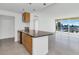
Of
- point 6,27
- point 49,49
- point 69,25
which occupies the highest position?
point 69,25

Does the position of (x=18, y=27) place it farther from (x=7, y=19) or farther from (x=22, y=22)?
(x=7, y=19)

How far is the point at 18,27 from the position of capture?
6836mm

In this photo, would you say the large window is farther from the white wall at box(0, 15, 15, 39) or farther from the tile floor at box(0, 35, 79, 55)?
the white wall at box(0, 15, 15, 39)

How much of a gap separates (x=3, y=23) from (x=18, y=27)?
232cm

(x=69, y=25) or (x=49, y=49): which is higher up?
(x=69, y=25)

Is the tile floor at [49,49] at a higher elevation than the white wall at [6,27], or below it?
below

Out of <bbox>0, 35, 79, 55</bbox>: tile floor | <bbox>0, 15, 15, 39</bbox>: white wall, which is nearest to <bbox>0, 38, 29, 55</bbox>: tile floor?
<bbox>0, 35, 79, 55</bbox>: tile floor

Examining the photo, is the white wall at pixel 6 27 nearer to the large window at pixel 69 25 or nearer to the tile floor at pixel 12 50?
the tile floor at pixel 12 50

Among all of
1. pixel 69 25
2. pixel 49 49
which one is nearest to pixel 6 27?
pixel 49 49

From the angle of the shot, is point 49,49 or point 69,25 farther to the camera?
point 69,25

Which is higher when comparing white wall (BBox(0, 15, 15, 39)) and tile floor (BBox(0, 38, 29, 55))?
white wall (BBox(0, 15, 15, 39))

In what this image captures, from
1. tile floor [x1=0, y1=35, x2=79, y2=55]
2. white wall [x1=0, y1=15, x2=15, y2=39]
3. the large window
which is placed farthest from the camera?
the large window

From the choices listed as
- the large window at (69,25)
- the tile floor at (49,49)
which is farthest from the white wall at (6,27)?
the large window at (69,25)

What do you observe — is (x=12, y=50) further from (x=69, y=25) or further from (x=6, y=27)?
(x=69, y=25)
